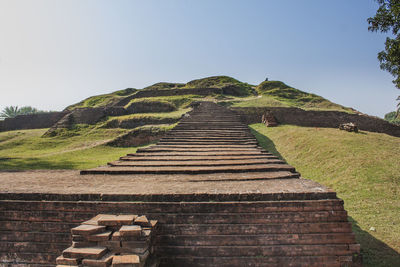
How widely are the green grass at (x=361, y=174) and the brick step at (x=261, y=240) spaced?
1.19 meters

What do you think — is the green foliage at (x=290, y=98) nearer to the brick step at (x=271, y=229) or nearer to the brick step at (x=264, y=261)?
the brick step at (x=271, y=229)

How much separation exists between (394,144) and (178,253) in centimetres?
956

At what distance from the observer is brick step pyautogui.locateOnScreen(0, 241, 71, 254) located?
2719mm

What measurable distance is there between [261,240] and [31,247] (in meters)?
2.74

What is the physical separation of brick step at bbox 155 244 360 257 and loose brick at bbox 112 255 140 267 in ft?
1.53

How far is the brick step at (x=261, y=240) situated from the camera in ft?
8.61

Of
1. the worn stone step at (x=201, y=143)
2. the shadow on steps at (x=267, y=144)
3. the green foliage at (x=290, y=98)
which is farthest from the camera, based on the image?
the green foliage at (x=290, y=98)

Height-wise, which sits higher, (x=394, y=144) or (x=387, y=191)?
(x=394, y=144)

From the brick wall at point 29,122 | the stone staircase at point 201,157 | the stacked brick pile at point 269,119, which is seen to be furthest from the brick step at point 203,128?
the brick wall at point 29,122

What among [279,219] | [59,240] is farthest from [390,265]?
[59,240]

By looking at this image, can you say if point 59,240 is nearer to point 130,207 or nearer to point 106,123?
point 130,207

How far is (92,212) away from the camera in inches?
109

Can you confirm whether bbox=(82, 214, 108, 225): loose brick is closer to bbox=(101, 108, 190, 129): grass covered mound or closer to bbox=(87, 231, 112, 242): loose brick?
bbox=(87, 231, 112, 242): loose brick

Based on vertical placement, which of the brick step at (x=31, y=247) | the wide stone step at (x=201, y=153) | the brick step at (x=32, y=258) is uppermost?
the wide stone step at (x=201, y=153)
